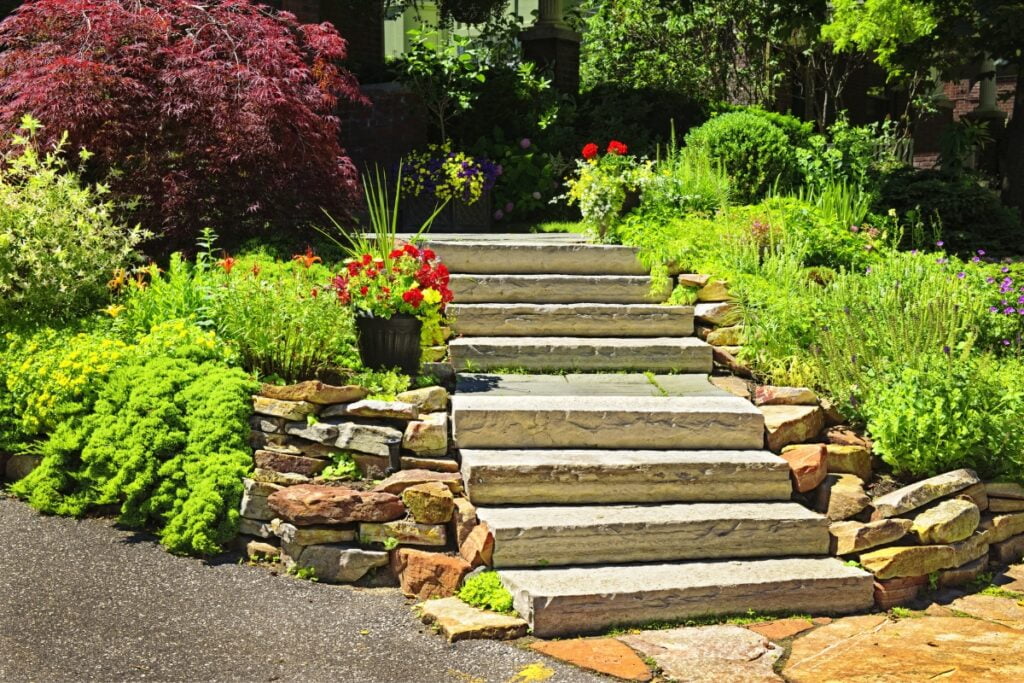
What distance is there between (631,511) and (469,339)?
2.01m

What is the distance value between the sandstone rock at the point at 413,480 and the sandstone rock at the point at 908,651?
1.82 metres

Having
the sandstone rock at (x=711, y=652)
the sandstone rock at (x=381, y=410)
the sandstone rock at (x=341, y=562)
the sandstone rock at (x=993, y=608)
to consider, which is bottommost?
the sandstone rock at (x=993, y=608)

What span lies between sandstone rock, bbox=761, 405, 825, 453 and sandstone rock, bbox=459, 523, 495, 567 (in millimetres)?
1844

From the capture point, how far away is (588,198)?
8289 millimetres

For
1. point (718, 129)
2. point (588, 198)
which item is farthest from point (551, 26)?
point (588, 198)

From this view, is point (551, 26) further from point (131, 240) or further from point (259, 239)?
point (131, 240)

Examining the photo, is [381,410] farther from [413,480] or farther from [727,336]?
[727,336]

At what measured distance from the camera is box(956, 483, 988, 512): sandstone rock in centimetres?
539

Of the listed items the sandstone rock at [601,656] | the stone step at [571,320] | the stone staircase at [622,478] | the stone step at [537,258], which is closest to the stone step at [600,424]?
the stone staircase at [622,478]

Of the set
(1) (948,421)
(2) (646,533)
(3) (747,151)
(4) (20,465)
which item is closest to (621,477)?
(2) (646,533)

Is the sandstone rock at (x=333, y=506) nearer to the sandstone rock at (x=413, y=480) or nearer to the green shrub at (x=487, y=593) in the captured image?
the sandstone rock at (x=413, y=480)

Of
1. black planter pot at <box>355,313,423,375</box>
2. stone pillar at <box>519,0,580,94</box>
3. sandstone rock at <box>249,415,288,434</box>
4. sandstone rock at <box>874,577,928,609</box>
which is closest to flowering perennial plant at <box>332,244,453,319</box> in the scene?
black planter pot at <box>355,313,423,375</box>

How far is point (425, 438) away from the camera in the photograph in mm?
5375

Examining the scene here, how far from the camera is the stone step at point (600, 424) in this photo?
555 cm
